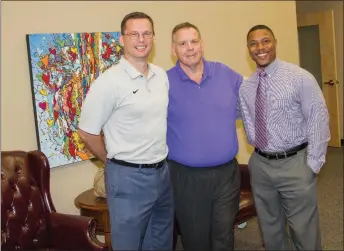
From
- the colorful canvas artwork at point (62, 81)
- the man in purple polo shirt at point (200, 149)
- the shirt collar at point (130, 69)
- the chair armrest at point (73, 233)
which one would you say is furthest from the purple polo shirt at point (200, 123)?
the colorful canvas artwork at point (62, 81)

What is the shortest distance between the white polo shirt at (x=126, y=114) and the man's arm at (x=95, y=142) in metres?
0.04

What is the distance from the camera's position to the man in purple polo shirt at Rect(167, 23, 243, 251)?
6.86 ft

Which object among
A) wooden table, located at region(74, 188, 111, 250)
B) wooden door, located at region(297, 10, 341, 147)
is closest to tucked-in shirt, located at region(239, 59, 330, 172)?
wooden table, located at region(74, 188, 111, 250)

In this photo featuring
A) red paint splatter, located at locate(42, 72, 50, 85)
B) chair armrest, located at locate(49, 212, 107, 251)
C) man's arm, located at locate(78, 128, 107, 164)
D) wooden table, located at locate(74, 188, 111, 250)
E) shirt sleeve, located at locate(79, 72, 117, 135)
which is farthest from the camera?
red paint splatter, located at locate(42, 72, 50, 85)

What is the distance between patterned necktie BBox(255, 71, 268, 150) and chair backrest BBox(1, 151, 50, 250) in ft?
4.23

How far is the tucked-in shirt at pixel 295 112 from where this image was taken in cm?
205

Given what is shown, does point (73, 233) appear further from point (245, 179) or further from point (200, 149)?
point (245, 179)

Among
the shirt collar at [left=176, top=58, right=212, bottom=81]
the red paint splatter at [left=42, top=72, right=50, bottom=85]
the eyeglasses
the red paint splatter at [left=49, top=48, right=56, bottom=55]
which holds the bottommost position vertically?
the shirt collar at [left=176, top=58, right=212, bottom=81]

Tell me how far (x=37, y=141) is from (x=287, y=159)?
149cm

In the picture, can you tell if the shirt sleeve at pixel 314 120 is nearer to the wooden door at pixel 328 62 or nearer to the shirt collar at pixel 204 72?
the shirt collar at pixel 204 72

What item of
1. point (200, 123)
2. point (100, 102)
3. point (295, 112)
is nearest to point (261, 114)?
point (295, 112)

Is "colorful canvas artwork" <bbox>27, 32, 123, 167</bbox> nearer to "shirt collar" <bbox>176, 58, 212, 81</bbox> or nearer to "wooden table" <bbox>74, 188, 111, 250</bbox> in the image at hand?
"wooden table" <bbox>74, 188, 111, 250</bbox>

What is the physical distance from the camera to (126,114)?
1.86m

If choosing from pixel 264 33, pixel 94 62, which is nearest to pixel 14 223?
pixel 94 62
